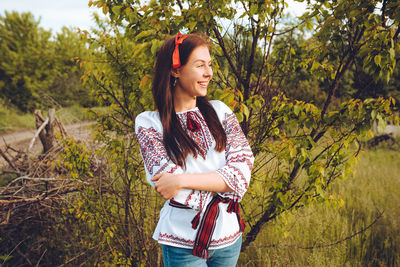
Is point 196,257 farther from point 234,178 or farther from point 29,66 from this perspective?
point 29,66

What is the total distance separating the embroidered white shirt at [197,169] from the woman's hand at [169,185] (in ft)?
0.16

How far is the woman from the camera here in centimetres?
131

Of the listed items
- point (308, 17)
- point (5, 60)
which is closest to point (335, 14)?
point (308, 17)

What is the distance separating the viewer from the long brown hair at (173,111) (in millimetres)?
1409

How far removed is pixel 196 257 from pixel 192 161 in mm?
478

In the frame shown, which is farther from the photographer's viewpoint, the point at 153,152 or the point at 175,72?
the point at 175,72

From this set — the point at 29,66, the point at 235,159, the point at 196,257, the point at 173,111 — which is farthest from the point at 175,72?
the point at 29,66

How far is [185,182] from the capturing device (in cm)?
123

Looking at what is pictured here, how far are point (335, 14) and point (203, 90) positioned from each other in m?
1.25

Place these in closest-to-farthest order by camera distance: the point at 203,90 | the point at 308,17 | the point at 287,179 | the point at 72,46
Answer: the point at 203,90, the point at 308,17, the point at 287,179, the point at 72,46

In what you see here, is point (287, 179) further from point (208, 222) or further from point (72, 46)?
point (72, 46)

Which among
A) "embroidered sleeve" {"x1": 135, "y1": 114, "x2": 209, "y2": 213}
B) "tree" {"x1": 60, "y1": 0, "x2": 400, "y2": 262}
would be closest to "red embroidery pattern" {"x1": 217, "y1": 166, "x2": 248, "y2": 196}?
"embroidered sleeve" {"x1": 135, "y1": 114, "x2": 209, "y2": 213}

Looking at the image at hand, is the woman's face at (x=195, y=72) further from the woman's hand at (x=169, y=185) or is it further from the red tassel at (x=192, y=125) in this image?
the woman's hand at (x=169, y=185)

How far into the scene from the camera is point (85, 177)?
2986 millimetres
